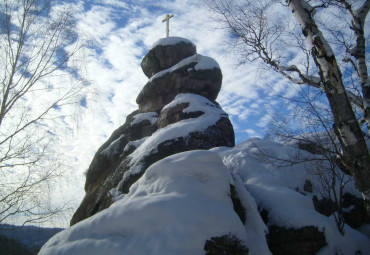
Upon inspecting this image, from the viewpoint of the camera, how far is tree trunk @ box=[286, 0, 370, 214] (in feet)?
11.5

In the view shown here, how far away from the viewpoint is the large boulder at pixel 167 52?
17219 millimetres

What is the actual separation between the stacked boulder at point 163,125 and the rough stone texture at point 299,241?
5.06 meters

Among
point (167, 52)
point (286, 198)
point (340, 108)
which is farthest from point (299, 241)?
point (167, 52)

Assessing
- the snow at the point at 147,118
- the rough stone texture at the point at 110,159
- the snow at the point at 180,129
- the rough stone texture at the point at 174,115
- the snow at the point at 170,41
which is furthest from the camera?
the snow at the point at 170,41

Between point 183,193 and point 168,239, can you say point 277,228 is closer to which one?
point 183,193

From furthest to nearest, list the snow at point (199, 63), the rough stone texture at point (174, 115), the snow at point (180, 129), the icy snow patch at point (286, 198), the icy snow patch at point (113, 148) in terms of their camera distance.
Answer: the snow at point (199, 63) < the icy snow patch at point (113, 148) < the rough stone texture at point (174, 115) < the snow at point (180, 129) < the icy snow patch at point (286, 198)

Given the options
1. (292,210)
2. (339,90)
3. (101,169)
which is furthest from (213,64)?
(339,90)

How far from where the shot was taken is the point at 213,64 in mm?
15422

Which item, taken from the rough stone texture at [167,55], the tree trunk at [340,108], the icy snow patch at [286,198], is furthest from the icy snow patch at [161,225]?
the rough stone texture at [167,55]

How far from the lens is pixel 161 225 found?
341cm

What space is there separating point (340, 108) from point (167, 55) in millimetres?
14774

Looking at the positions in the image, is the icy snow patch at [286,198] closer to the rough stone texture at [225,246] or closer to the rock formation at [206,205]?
the rock formation at [206,205]

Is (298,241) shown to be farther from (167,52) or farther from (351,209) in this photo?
(167,52)

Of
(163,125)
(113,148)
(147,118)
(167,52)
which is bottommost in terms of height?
(113,148)
